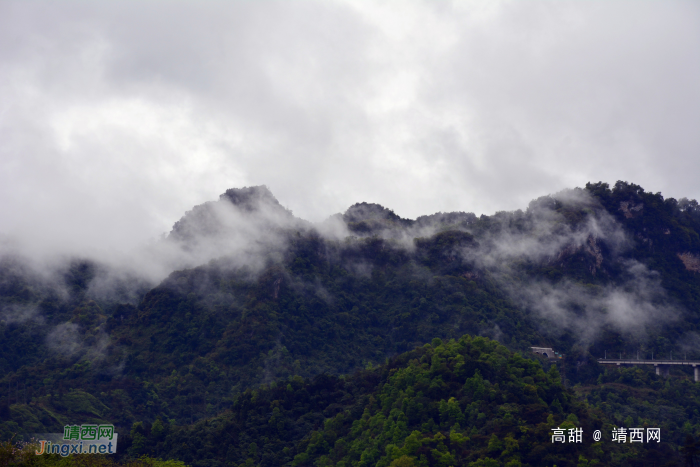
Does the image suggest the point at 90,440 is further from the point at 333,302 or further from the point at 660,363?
the point at 660,363

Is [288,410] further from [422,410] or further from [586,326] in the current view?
[586,326]

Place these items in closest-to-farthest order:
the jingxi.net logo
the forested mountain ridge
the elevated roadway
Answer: the jingxi.net logo
the forested mountain ridge
the elevated roadway

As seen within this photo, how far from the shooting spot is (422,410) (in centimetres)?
6131

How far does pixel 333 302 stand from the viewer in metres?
109

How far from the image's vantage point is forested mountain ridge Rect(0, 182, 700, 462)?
90.8 m

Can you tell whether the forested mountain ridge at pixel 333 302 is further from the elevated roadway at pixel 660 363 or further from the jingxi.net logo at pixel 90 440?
the jingxi.net logo at pixel 90 440

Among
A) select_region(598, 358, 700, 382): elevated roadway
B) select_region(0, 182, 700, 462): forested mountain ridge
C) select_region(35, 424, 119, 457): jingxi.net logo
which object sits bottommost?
select_region(35, 424, 119, 457): jingxi.net logo

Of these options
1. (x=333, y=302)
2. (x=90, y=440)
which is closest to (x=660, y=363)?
(x=333, y=302)

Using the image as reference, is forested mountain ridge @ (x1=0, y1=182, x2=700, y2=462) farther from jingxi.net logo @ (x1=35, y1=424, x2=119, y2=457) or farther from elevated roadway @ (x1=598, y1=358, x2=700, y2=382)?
jingxi.net logo @ (x1=35, y1=424, x2=119, y2=457)

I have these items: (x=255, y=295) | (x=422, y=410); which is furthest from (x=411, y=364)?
(x=255, y=295)

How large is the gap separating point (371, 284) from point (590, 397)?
40.8 metres

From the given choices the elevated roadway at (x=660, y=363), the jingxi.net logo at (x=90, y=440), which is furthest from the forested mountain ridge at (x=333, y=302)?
the jingxi.net logo at (x=90, y=440)

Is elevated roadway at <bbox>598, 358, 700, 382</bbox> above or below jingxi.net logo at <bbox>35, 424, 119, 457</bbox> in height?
above

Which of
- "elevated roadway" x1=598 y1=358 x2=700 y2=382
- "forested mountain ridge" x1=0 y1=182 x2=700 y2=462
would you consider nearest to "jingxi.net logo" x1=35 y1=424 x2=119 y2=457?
"forested mountain ridge" x1=0 y1=182 x2=700 y2=462
